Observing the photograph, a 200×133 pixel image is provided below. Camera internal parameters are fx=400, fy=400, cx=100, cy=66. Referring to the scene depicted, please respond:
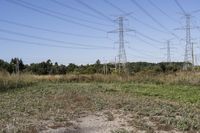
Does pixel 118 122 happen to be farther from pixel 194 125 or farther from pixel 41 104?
pixel 41 104

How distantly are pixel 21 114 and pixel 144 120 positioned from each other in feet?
13.6

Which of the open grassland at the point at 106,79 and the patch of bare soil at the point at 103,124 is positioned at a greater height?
the open grassland at the point at 106,79

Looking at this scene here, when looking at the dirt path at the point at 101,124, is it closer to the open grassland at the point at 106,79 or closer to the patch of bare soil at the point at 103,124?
the patch of bare soil at the point at 103,124

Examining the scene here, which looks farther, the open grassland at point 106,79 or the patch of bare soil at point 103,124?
the open grassland at point 106,79

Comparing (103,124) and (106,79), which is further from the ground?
(106,79)

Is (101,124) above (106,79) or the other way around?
the other way around

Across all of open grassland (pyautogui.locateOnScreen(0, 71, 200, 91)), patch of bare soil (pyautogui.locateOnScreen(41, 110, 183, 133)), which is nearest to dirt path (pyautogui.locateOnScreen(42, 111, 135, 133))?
patch of bare soil (pyautogui.locateOnScreen(41, 110, 183, 133))

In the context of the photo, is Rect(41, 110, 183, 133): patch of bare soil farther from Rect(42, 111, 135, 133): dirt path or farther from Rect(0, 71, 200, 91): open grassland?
Rect(0, 71, 200, 91): open grassland

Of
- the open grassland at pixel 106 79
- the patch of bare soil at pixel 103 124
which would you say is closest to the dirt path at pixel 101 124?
the patch of bare soil at pixel 103 124

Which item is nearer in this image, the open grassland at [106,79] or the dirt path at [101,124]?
the dirt path at [101,124]

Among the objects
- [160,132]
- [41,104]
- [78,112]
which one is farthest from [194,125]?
[41,104]

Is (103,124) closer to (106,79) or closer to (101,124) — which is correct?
(101,124)

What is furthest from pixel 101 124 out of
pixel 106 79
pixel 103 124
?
pixel 106 79

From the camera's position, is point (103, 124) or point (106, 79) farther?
point (106, 79)
